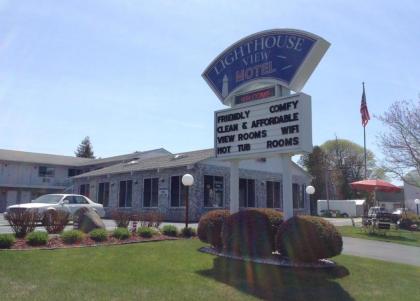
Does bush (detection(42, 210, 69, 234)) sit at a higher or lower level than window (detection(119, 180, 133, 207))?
lower

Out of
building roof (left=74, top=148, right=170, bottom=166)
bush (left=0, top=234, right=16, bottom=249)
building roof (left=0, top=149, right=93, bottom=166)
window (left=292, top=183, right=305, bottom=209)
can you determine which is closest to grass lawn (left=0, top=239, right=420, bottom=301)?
bush (left=0, top=234, right=16, bottom=249)

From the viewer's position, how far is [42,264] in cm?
912

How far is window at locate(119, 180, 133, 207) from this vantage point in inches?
1231

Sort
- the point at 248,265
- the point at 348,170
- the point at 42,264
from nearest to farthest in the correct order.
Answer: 1. the point at 42,264
2. the point at 248,265
3. the point at 348,170

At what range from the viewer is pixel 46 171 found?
4544 cm

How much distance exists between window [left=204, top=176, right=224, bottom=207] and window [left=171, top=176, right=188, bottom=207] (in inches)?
55.8

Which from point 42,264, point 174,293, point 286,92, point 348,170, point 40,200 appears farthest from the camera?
point 348,170

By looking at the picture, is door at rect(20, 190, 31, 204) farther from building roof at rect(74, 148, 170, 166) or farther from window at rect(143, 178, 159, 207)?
window at rect(143, 178, 159, 207)

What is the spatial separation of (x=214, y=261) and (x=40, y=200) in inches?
582

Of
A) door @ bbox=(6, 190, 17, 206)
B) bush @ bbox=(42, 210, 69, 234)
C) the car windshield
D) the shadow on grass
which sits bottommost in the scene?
the shadow on grass

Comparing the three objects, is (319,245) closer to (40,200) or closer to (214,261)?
(214,261)

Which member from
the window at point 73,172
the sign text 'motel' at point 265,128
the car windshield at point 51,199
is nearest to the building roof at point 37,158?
the window at point 73,172

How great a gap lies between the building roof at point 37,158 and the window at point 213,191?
24.3 m

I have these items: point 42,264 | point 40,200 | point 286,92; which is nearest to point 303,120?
point 286,92
